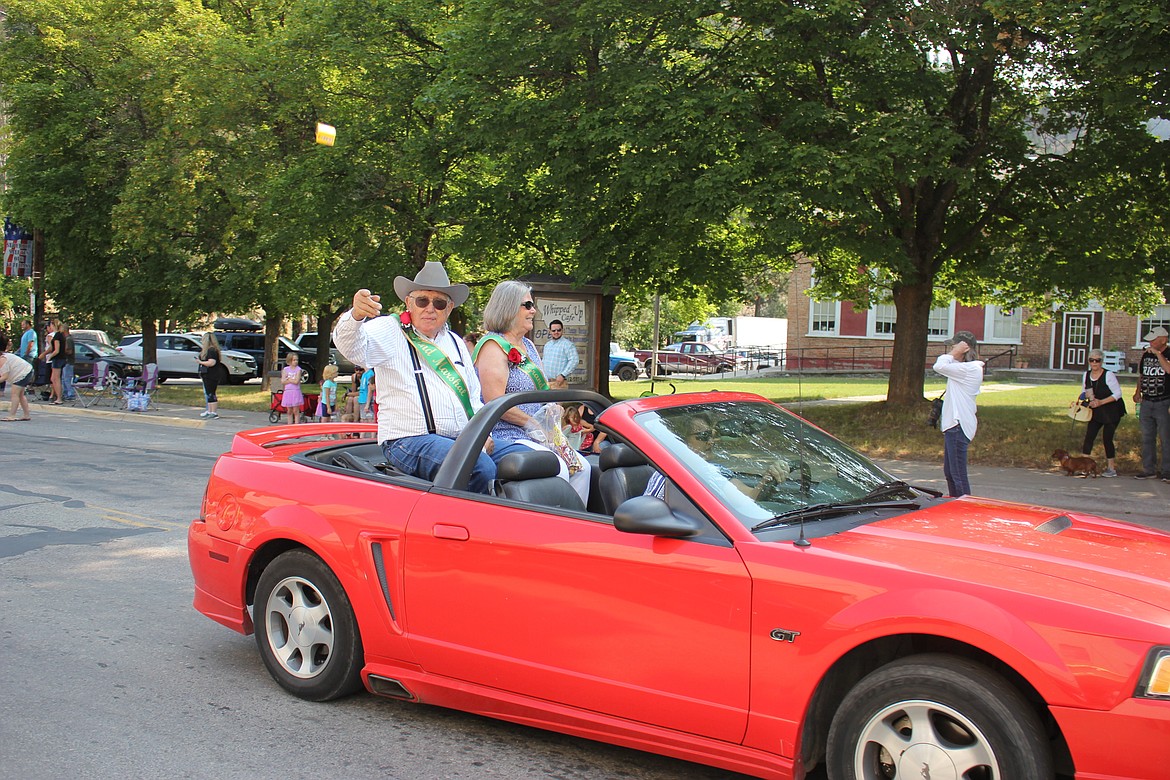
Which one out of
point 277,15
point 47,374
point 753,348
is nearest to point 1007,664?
point 47,374

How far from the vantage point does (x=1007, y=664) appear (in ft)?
10.1

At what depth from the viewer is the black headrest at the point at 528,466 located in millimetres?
4246

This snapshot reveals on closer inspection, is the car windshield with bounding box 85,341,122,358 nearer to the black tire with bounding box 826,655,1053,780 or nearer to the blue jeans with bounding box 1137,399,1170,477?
the blue jeans with bounding box 1137,399,1170,477

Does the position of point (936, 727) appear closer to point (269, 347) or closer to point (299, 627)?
point (299, 627)

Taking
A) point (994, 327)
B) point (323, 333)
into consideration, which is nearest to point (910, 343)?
point (323, 333)

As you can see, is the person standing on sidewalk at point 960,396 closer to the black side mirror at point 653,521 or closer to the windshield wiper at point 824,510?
the windshield wiper at point 824,510

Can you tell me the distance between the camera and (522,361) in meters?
5.88

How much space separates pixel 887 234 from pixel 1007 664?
14925mm

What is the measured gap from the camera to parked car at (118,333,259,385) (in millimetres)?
36094

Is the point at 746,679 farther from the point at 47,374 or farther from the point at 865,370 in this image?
the point at 865,370

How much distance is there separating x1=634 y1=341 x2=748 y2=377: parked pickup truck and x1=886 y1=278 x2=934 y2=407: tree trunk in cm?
2527

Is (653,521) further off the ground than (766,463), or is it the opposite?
(766,463)

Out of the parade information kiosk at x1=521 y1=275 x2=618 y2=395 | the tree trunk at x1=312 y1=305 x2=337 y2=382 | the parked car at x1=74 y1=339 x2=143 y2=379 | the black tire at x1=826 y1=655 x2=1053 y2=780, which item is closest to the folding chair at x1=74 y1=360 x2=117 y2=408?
the parked car at x1=74 y1=339 x2=143 y2=379

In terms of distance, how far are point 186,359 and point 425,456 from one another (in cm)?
3428
